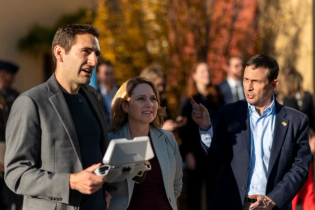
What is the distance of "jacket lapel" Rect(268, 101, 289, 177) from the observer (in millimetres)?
3920

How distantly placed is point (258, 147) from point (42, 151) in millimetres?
1784

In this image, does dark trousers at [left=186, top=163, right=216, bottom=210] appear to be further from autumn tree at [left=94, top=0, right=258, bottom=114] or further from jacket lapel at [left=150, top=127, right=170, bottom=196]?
autumn tree at [left=94, top=0, right=258, bottom=114]

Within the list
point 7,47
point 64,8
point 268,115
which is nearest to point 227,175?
point 268,115

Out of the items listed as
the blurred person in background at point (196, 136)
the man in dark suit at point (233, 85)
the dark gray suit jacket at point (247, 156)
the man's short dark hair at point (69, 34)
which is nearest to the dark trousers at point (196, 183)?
the blurred person in background at point (196, 136)

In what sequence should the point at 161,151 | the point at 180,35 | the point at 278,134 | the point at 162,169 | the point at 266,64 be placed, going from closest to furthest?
the point at 162,169 → the point at 161,151 → the point at 278,134 → the point at 266,64 → the point at 180,35

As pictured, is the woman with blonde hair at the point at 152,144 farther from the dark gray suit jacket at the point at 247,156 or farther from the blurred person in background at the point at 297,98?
the blurred person in background at the point at 297,98

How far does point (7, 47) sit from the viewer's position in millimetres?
11922

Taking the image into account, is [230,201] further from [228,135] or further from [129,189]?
[129,189]

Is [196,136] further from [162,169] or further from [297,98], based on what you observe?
[162,169]

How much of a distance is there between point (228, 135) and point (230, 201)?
0.51 m

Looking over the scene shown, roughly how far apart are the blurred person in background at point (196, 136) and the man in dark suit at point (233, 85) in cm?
13

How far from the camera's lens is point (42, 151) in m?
2.90

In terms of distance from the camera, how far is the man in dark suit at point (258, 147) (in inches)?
154


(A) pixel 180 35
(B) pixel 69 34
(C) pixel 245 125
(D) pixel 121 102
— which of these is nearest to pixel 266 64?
(C) pixel 245 125
